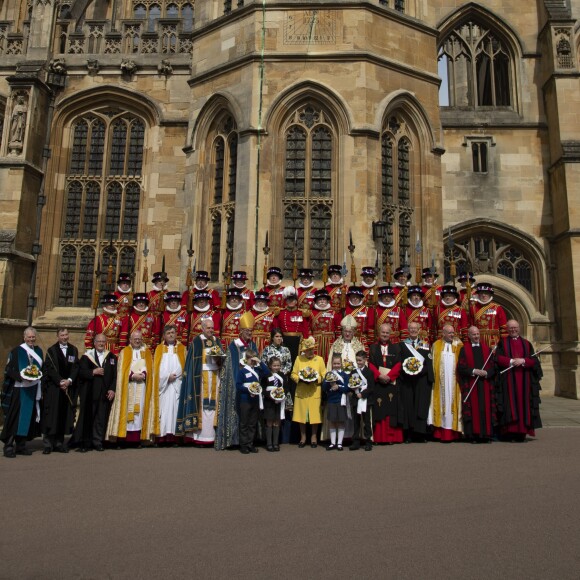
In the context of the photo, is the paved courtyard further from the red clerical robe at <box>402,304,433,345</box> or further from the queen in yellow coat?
the red clerical robe at <box>402,304,433,345</box>

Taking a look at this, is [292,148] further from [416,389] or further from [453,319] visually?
[416,389]

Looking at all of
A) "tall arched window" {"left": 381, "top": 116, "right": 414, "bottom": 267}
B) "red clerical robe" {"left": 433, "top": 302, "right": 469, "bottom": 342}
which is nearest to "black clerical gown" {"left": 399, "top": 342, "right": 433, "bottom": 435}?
"red clerical robe" {"left": 433, "top": 302, "right": 469, "bottom": 342}

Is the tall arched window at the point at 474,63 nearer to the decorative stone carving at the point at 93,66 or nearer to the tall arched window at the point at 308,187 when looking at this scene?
the tall arched window at the point at 308,187

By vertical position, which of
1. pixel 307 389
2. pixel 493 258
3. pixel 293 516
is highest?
pixel 493 258

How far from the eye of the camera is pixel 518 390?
8.15 m

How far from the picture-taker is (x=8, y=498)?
16.1 feet

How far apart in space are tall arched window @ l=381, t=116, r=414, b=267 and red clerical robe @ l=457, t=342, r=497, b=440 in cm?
520

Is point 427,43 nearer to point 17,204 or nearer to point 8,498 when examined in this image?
point 17,204

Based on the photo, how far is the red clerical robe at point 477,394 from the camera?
8062 millimetres

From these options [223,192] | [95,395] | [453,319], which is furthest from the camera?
[223,192]

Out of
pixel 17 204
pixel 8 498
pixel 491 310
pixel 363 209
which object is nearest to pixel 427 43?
pixel 363 209

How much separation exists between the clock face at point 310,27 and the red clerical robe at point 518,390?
29.1ft

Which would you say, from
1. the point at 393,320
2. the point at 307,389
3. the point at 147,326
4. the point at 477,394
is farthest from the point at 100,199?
the point at 477,394

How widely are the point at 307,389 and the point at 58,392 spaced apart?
11.3 ft
